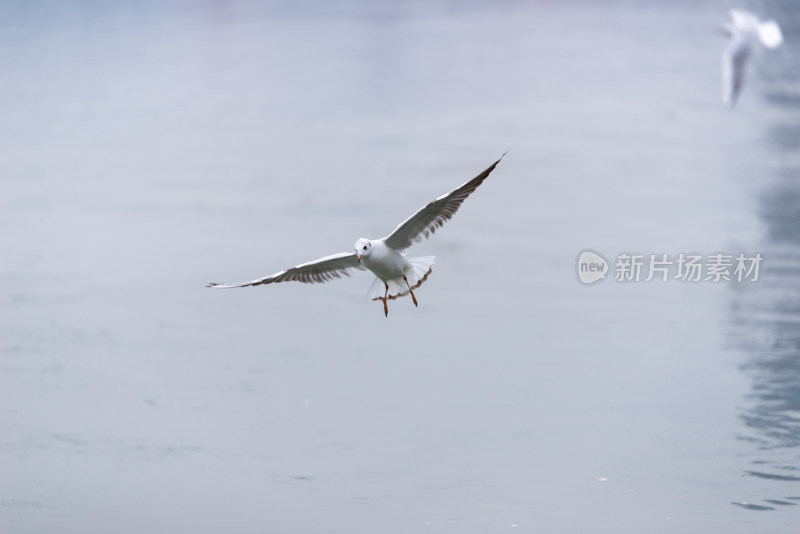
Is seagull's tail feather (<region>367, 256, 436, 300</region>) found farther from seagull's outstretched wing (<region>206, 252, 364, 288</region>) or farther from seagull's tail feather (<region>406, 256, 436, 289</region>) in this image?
seagull's outstretched wing (<region>206, 252, 364, 288</region>)

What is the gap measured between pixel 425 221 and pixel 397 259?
21 cm

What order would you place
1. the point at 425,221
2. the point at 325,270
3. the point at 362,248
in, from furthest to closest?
the point at 325,270 < the point at 425,221 < the point at 362,248

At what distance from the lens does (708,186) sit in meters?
12.0

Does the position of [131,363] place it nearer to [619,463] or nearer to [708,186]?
[619,463]

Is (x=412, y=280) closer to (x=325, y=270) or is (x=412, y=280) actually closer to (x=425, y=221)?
(x=425, y=221)

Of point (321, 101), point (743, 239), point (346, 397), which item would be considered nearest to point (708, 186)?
point (743, 239)

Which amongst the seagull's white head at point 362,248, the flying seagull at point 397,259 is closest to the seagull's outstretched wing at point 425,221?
the flying seagull at point 397,259

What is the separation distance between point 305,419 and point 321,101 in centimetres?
559

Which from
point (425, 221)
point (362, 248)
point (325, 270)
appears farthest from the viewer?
point (325, 270)

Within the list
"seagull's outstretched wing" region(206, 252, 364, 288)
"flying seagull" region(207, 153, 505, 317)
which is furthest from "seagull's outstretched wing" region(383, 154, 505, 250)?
"seagull's outstretched wing" region(206, 252, 364, 288)

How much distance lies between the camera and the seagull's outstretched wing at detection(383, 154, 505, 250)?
6.48 m

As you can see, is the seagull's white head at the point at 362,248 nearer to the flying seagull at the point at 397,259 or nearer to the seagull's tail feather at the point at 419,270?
the flying seagull at the point at 397,259

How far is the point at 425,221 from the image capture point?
6.63 m

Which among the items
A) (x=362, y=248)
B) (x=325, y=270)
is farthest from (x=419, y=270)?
(x=325, y=270)
